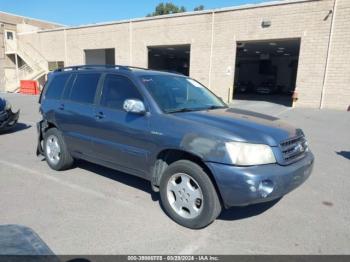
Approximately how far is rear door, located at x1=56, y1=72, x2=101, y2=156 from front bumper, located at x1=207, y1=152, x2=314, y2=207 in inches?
91.7

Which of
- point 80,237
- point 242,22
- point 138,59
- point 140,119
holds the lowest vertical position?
point 80,237

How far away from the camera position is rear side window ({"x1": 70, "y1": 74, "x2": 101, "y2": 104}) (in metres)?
4.61

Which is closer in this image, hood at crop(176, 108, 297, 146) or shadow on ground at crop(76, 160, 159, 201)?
hood at crop(176, 108, 297, 146)

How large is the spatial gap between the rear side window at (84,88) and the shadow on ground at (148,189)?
1393mm

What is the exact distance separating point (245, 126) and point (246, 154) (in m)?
0.46

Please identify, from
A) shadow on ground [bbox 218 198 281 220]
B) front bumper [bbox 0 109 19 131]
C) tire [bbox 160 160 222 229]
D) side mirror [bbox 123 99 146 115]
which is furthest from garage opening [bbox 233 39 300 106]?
tire [bbox 160 160 222 229]

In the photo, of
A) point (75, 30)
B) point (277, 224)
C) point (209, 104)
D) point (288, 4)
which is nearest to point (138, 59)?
point (75, 30)

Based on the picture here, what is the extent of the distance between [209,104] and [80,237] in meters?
2.62

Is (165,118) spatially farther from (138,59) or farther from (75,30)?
(75,30)

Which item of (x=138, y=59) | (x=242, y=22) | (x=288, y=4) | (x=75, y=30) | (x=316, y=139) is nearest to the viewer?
(x=316, y=139)

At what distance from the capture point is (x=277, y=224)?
357cm

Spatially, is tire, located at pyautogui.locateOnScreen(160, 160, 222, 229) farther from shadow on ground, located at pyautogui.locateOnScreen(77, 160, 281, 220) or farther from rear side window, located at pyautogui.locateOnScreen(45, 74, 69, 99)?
rear side window, located at pyautogui.locateOnScreen(45, 74, 69, 99)

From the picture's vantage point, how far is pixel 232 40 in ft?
60.5

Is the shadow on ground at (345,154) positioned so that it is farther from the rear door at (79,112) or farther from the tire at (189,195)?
the rear door at (79,112)
